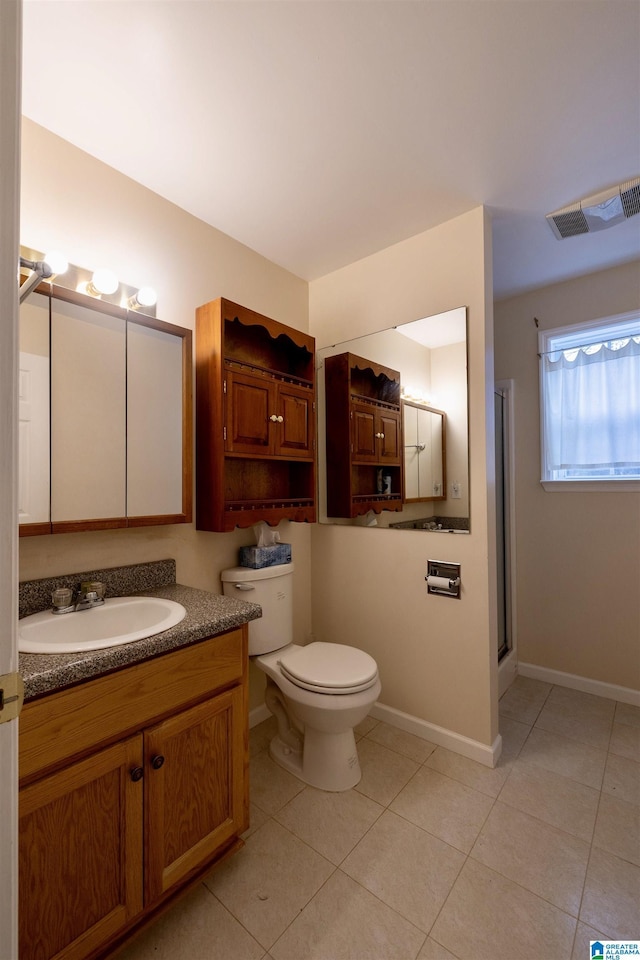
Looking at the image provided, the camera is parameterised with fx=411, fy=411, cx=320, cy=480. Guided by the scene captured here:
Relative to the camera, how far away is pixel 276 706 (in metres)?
1.97

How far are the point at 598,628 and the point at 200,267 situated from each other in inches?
117

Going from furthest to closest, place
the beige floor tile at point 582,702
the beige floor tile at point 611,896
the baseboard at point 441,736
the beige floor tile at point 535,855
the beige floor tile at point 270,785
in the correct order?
1. the beige floor tile at point 582,702
2. the baseboard at point 441,736
3. the beige floor tile at point 270,785
4. the beige floor tile at point 535,855
5. the beige floor tile at point 611,896

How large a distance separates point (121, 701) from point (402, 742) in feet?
5.00

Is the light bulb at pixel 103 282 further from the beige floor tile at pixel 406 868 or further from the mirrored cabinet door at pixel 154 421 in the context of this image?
Result: the beige floor tile at pixel 406 868

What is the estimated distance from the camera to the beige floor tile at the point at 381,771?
169cm

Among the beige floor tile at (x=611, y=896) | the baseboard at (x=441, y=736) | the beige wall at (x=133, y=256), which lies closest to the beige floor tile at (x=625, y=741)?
the baseboard at (x=441, y=736)

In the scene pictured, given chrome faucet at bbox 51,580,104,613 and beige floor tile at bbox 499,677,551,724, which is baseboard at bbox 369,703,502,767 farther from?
chrome faucet at bbox 51,580,104,613

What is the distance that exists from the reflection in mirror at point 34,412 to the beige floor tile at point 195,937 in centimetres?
123

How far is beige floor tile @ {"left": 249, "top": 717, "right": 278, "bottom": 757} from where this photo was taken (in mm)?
1987

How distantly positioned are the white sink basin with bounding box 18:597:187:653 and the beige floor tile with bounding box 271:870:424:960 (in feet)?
3.06

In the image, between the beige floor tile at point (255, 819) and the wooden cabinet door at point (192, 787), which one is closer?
the wooden cabinet door at point (192, 787)

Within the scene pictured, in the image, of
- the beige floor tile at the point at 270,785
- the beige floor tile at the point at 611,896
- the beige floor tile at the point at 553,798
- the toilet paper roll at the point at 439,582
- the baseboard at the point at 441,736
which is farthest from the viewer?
the toilet paper roll at the point at 439,582

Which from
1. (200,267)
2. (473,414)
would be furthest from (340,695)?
(200,267)


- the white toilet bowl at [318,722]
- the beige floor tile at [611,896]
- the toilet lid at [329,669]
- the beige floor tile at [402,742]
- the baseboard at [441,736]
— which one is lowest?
the beige floor tile at [402,742]
